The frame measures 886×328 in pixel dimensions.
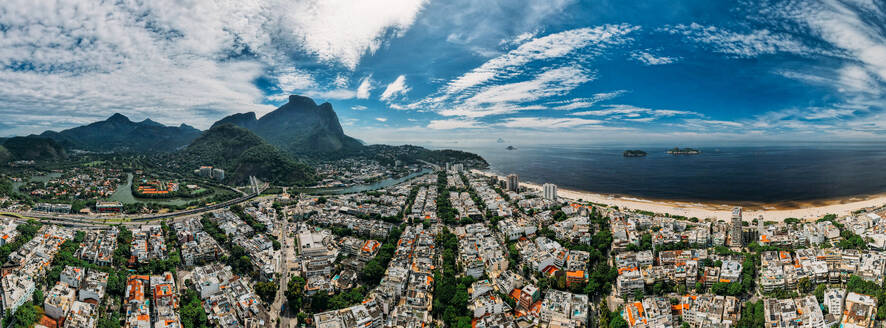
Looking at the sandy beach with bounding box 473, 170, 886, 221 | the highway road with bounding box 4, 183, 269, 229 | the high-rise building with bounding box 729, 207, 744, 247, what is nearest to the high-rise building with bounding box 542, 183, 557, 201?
the sandy beach with bounding box 473, 170, 886, 221

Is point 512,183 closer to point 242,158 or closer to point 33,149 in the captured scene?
point 242,158

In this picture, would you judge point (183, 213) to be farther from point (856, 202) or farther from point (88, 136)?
point (88, 136)

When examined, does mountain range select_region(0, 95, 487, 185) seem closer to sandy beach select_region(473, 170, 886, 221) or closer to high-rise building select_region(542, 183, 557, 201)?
high-rise building select_region(542, 183, 557, 201)

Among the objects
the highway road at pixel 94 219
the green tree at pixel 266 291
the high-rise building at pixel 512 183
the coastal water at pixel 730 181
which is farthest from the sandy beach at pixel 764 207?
the highway road at pixel 94 219

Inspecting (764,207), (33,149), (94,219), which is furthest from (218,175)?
(764,207)

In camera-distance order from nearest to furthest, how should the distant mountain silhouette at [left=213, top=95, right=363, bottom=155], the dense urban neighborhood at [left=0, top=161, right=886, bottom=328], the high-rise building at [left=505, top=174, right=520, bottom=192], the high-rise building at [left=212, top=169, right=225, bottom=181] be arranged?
the dense urban neighborhood at [left=0, top=161, right=886, bottom=328] → the high-rise building at [left=505, top=174, right=520, bottom=192] → the high-rise building at [left=212, top=169, right=225, bottom=181] → the distant mountain silhouette at [left=213, top=95, right=363, bottom=155]

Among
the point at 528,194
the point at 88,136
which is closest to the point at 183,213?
the point at 528,194
